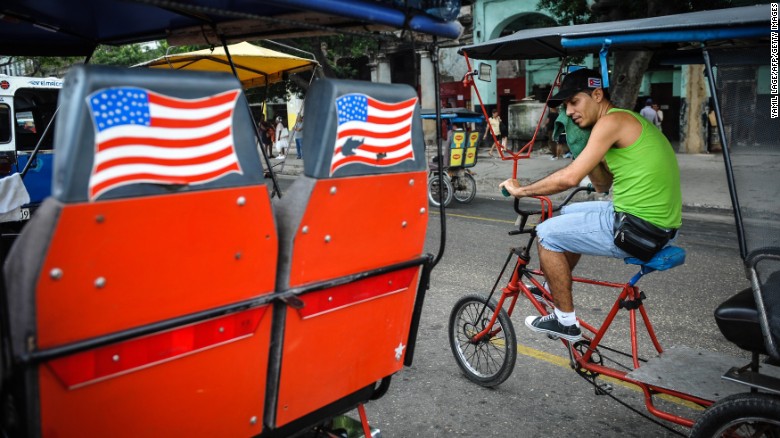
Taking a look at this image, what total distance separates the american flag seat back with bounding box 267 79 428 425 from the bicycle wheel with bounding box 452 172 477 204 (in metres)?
9.17

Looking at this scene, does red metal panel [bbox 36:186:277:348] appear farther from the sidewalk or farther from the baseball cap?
the sidewalk

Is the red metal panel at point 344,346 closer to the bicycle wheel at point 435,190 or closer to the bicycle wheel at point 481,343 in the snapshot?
the bicycle wheel at point 481,343

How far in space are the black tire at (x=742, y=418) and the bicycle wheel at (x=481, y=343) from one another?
130cm

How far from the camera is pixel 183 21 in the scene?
3.03m

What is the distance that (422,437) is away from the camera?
3.28 m

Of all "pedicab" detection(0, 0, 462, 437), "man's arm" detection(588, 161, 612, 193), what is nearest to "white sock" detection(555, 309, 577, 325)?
"man's arm" detection(588, 161, 612, 193)

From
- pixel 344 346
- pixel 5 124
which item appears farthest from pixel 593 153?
pixel 5 124

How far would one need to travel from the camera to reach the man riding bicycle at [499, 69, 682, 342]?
3.21m

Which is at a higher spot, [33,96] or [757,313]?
[33,96]

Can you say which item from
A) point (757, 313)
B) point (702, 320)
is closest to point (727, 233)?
point (702, 320)

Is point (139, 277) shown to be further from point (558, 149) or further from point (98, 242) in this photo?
point (558, 149)

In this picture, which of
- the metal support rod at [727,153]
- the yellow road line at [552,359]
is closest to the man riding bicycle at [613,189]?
the metal support rod at [727,153]

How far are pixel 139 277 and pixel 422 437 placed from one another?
2.11m

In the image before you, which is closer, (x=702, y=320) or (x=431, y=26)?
(x=431, y=26)
